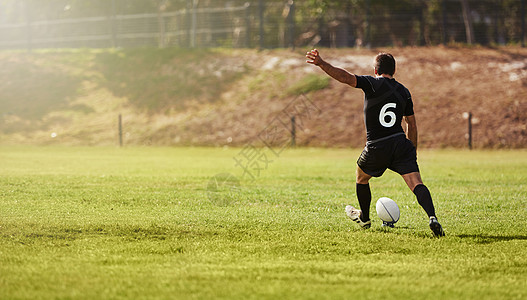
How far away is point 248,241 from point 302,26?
3279 centimetres

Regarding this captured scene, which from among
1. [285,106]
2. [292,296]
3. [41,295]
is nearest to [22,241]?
[41,295]

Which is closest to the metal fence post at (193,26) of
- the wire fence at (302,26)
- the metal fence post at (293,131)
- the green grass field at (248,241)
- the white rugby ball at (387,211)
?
the wire fence at (302,26)

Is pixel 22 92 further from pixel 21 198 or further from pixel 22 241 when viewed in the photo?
pixel 22 241

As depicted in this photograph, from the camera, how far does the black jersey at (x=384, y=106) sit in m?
7.63

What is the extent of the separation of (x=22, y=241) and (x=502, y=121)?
2333 cm

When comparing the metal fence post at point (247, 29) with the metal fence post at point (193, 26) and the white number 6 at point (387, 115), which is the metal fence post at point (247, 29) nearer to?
the metal fence post at point (193, 26)

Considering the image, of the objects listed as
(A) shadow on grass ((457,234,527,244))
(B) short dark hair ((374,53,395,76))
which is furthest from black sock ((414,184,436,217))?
(B) short dark hair ((374,53,395,76))

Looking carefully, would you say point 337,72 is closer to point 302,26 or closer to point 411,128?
point 411,128

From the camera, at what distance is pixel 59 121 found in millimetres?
A: 31453

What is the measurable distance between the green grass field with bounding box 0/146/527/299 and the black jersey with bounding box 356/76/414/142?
123 centimetres

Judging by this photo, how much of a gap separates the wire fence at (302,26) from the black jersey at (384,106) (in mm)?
27289

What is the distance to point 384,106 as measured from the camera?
765 cm

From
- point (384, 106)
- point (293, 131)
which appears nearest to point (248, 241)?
point (384, 106)

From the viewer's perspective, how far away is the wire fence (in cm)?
3456
